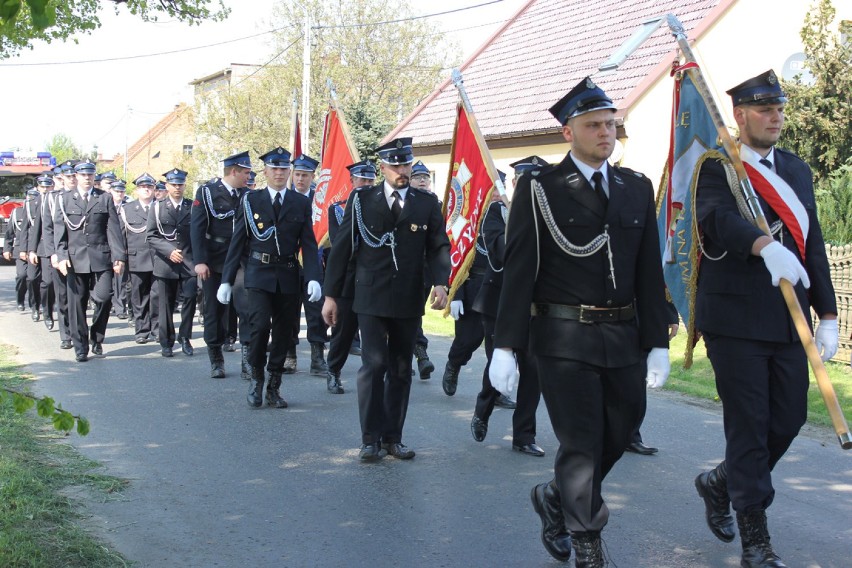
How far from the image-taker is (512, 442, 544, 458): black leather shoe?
703 cm

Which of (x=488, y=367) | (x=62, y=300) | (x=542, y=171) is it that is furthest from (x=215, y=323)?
(x=542, y=171)

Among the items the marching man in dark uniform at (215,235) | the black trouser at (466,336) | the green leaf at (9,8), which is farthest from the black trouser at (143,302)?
the green leaf at (9,8)

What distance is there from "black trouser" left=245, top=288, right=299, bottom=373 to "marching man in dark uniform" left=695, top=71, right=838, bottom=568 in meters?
4.61

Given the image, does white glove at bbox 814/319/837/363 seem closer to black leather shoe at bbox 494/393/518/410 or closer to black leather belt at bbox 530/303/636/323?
black leather belt at bbox 530/303/636/323

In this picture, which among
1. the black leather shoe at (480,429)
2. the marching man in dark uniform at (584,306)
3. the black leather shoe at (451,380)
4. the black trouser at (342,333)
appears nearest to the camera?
the marching man in dark uniform at (584,306)

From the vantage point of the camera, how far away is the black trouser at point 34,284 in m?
16.2

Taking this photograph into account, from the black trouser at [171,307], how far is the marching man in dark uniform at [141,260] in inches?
16.1

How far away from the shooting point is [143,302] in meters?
13.6

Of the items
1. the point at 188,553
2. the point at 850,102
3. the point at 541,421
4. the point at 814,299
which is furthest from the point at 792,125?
the point at 188,553

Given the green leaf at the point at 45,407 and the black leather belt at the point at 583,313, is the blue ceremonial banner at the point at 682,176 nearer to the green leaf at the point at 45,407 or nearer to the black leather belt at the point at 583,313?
the black leather belt at the point at 583,313

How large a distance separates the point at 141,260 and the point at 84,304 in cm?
138

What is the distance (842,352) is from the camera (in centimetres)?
1148

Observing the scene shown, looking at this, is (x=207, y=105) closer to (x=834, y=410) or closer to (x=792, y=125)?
(x=792, y=125)

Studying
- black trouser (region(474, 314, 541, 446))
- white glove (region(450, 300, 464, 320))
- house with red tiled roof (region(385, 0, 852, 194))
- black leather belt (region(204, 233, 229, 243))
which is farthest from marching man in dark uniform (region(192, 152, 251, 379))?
house with red tiled roof (region(385, 0, 852, 194))
